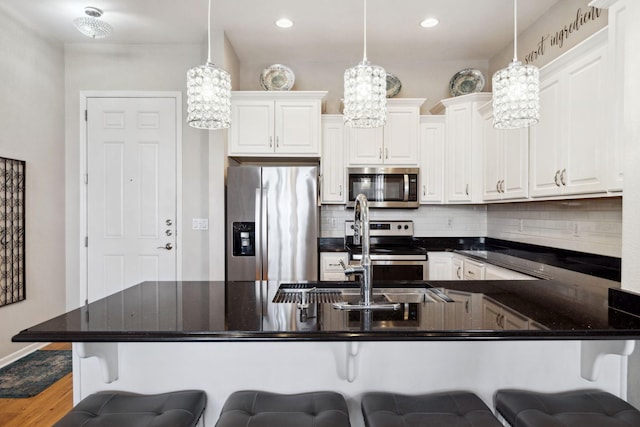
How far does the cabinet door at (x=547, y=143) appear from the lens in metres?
2.56

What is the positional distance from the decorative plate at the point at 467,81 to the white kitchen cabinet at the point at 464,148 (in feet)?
1.18

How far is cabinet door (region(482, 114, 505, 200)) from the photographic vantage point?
132 inches

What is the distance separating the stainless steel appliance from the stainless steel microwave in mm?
511

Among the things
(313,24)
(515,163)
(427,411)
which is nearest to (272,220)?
(313,24)

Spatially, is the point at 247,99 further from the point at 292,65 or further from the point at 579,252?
the point at 579,252

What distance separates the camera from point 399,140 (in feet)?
12.5

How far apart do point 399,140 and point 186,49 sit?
7.35 ft

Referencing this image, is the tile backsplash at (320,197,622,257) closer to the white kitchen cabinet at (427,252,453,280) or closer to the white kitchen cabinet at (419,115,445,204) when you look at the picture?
the white kitchen cabinet at (419,115,445,204)

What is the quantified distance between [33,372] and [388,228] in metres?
3.29

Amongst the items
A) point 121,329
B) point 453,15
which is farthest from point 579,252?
point 121,329

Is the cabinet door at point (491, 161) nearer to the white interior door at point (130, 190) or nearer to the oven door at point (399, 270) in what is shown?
the oven door at point (399, 270)

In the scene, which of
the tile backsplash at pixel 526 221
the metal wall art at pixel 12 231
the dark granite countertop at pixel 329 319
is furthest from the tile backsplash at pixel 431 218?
the metal wall art at pixel 12 231

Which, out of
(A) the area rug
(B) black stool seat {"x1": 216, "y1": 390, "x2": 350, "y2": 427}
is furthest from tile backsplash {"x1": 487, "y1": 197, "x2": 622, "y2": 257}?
(A) the area rug

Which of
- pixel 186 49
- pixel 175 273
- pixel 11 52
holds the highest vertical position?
Answer: pixel 186 49
